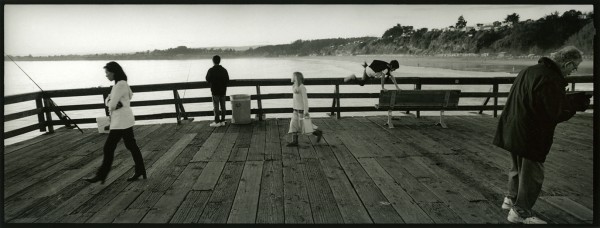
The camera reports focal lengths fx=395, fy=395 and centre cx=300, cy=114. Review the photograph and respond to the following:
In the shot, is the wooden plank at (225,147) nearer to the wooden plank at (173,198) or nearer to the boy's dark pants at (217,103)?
the wooden plank at (173,198)

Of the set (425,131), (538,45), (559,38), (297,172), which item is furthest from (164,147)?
(538,45)

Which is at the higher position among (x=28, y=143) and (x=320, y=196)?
(x=28, y=143)

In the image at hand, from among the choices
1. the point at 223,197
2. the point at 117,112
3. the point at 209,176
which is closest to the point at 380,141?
the point at 209,176

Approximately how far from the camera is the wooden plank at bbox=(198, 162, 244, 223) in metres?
3.68

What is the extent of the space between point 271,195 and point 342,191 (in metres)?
0.78

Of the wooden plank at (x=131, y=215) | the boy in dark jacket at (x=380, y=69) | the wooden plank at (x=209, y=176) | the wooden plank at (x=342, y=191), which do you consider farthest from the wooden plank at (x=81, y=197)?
the boy in dark jacket at (x=380, y=69)

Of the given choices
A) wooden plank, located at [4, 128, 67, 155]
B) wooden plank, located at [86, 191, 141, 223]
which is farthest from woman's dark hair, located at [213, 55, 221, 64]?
wooden plank, located at [86, 191, 141, 223]

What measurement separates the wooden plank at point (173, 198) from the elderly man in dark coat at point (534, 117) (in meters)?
3.15

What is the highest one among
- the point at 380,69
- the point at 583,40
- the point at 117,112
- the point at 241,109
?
the point at 583,40

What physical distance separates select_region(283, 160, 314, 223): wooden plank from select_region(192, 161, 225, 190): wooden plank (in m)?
0.85

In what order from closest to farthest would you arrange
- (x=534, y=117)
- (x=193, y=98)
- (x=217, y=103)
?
(x=534, y=117)
(x=217, y=103)
(x=193, y=98)

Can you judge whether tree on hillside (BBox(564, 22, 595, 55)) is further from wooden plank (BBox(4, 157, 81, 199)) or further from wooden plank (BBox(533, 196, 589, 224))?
wooden plank (BBox(4, 157, 81, 199))

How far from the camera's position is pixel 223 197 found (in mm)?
4203

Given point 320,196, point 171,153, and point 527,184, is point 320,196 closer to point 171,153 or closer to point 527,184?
point 527,184
